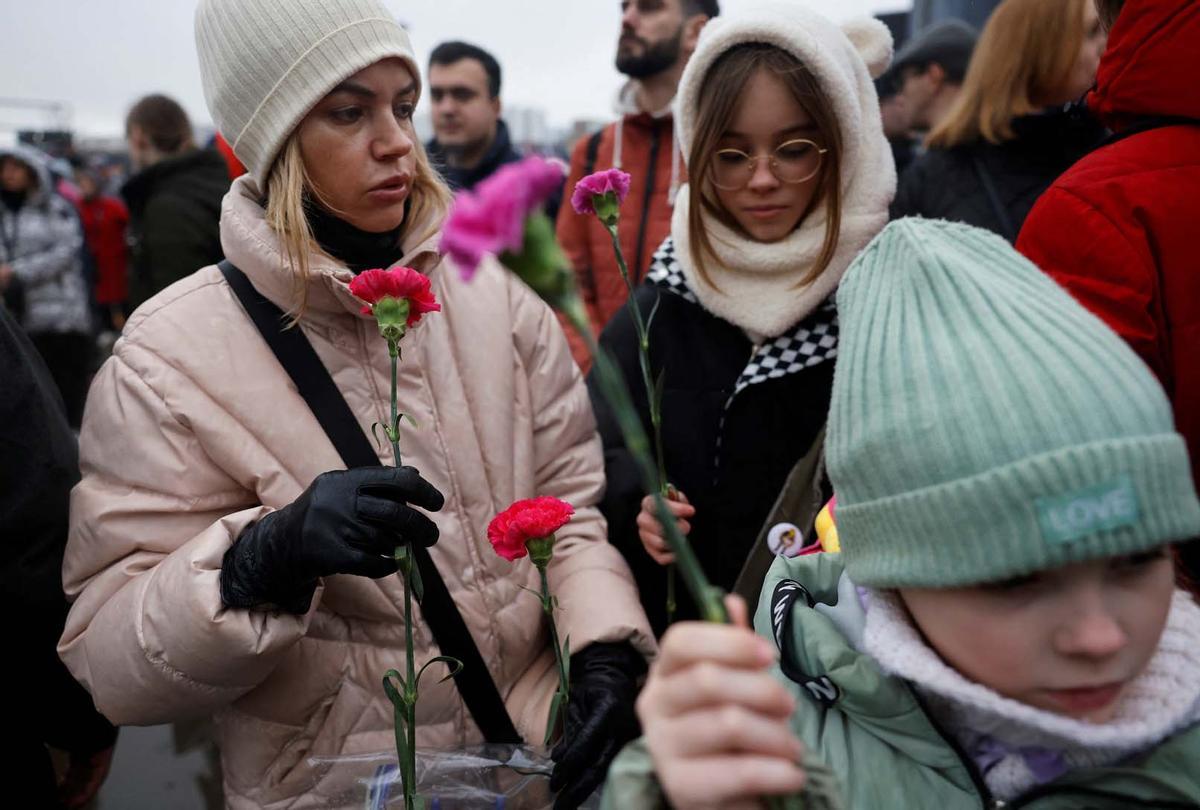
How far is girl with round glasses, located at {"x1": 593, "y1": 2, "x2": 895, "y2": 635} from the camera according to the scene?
5.96 ft

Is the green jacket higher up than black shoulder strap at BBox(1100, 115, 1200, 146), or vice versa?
black shoulder strap at BBox(1100, 115, 1200, 146)

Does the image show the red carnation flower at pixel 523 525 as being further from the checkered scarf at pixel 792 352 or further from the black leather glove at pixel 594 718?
the checkered scarf at pixel 792 352

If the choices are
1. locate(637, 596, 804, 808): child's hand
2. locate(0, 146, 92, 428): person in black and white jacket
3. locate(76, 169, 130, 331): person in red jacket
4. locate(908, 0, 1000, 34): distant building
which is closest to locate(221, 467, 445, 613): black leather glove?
locate(637, 596, 804, 808): child's hand

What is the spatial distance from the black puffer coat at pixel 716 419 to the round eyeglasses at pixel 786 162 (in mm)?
263

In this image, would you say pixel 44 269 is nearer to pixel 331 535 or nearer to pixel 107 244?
pixel 107 244

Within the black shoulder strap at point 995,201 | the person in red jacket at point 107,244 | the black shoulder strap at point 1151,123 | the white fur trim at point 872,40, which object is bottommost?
the person in red jacket at point 107,244

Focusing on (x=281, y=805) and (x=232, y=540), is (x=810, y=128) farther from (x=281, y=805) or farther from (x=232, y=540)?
(x=281, y=805)

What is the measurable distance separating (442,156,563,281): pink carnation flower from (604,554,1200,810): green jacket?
531 mm

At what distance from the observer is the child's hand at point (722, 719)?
0.63 metres

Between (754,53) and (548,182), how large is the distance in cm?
143

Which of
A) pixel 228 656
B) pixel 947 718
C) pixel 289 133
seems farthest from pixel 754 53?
pixel 228 656

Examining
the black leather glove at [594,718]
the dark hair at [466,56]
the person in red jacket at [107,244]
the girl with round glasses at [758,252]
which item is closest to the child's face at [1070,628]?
the black leather glove at [594,718]

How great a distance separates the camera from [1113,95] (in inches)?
56.3

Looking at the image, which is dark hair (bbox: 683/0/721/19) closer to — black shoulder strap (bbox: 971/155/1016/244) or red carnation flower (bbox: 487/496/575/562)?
black shoulder strap (bbox: 971/155/1016/244)
